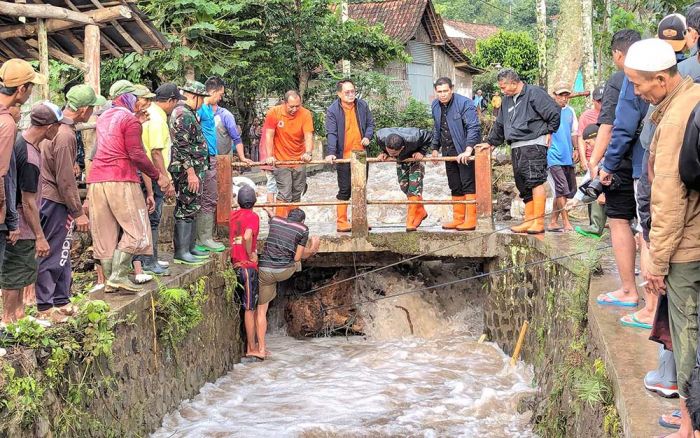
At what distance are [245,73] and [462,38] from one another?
34183mm

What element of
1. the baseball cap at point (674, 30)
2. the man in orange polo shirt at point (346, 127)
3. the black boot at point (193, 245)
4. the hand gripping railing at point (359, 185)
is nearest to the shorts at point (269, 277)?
the hand gripping railing at point (359, 185)

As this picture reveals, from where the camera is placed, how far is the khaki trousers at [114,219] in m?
6.64

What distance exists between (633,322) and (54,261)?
4076mm

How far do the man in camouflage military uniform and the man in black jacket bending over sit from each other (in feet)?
10.3

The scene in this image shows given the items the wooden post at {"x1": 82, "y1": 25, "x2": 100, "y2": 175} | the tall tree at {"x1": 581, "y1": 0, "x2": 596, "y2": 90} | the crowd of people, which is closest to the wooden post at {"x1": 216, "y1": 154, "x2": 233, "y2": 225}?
the crowd of people

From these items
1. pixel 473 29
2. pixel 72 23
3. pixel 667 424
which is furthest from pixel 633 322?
pixel 473 29

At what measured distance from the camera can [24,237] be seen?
5320 mm

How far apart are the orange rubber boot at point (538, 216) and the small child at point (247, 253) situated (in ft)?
9.95

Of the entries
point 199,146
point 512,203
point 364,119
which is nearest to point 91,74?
point 199,146

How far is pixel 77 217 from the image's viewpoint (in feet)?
20.9

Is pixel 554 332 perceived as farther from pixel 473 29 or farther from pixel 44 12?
pixel 473 29

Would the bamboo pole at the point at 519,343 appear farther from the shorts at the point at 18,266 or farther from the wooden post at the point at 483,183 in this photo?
the shorts at the point at 18,266

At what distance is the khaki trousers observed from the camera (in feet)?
21.8

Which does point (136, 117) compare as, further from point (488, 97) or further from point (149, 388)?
point (488, 97)
